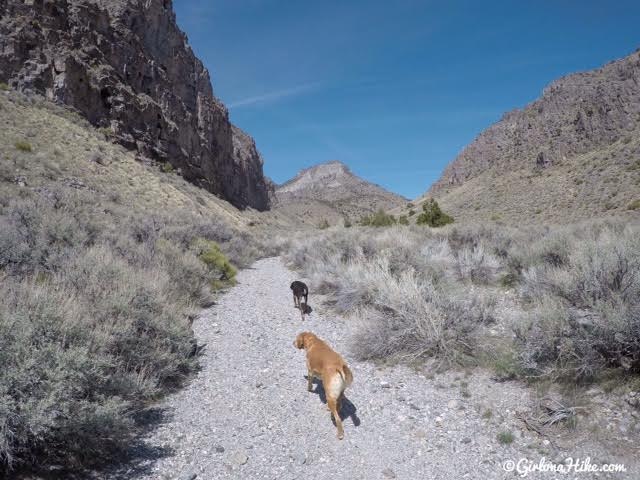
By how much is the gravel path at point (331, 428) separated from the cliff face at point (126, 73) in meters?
35.8

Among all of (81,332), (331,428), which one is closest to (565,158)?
(331,428)

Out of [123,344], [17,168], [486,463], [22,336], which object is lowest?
[486,463]

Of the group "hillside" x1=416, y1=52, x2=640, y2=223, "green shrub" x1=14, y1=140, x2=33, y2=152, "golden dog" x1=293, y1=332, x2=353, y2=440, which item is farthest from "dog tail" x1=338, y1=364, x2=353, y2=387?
"hillside" x1=416, y1=52, x2=640, y2=223

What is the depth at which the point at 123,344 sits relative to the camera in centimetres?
437

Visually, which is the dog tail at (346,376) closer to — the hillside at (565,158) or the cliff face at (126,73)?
the hillside at (565,158)

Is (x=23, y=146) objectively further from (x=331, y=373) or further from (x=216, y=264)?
(x=331, y=373)

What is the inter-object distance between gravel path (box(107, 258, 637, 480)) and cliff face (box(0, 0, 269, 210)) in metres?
35.8

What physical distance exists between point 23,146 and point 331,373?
23804 millimetres

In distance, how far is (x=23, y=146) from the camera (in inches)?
797

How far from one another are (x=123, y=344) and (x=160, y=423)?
101cm

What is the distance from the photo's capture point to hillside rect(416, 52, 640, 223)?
3013cm

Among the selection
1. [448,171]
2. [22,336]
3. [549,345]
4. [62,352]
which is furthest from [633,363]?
[448,171]

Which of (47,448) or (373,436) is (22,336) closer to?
(47,448)

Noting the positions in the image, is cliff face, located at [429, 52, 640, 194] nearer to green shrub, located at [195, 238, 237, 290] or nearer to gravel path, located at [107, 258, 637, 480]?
green shrub, located at [195, 238, 237, 290]
